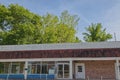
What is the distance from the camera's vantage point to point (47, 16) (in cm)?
5259

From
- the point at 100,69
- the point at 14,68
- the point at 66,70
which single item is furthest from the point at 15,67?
the point at 100,69

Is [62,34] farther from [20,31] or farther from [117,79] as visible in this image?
[117,79]

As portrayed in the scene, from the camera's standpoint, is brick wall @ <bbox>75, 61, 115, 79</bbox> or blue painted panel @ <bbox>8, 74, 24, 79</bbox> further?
blue painted panel @ <bbox>8, 74, 24, 79</bbox>

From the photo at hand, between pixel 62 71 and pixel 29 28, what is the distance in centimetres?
1738

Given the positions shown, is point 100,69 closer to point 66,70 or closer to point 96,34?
point 66,70

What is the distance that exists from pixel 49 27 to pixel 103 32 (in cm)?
1280

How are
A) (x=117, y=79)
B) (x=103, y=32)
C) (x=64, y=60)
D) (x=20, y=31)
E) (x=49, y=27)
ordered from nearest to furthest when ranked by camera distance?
(x=117, y=79), (x=64, y=60), (x=20, y=31), (x=49, y=27), (x=103, y=32)

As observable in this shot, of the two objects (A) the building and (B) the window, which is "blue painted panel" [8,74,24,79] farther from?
(B) the window

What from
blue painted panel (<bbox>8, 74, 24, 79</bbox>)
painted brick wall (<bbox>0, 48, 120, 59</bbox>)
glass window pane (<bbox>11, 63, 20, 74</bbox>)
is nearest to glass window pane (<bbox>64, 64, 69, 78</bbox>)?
painted brick wall (<bbox>0, 48, 120, 59</bbox>)

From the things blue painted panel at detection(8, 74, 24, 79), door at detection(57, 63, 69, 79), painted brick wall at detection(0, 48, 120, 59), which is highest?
painted brick wall at detection(0, 48, 120, 59)

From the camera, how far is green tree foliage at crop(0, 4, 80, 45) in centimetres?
4759

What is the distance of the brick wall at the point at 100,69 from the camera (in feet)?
104

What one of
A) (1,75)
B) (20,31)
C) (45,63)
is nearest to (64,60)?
(45,63)

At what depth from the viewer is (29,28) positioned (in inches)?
1870
